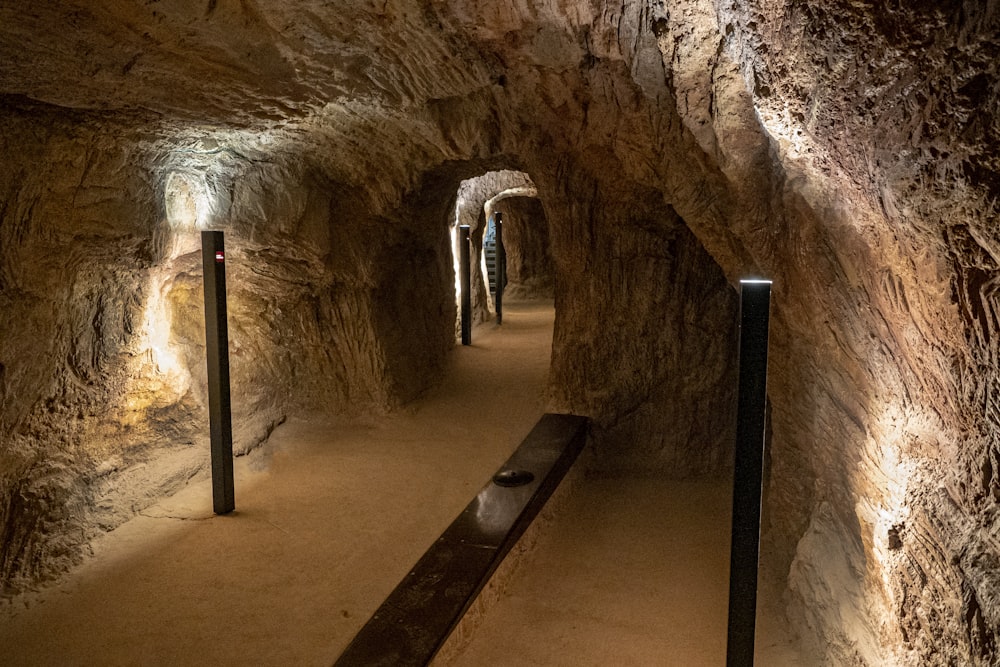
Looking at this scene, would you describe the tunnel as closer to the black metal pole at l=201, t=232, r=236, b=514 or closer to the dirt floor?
the dirt floor

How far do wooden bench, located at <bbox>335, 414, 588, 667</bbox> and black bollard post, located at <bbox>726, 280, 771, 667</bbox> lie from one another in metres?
1.44

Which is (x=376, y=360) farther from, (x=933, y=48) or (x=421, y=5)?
(x=933, y=48)

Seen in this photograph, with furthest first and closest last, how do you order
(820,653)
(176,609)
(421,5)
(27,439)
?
(27,439) → (176,609) → (421,5) → (820,653)

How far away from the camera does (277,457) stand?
6.43 meters

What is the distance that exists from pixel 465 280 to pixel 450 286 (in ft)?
2.78

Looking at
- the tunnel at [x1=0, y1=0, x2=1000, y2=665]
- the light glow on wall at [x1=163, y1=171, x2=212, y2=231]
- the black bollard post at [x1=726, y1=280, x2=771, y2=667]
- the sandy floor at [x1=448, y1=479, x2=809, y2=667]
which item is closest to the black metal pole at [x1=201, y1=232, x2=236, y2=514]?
the tunnel at [x1=0, y1=0, x2=1000, y2=665]

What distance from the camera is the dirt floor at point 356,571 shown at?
3.75 meters

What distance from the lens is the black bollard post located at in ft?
7.20

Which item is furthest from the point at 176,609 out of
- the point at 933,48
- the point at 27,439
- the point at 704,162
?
the point at 933,48

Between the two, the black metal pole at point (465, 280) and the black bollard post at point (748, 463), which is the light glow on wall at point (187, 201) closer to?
the black metal pole at point (465, 280)

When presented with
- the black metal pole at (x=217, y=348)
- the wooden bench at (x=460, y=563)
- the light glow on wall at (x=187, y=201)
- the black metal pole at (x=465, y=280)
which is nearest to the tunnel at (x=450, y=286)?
the light glow on wall at (x=187, y=201)

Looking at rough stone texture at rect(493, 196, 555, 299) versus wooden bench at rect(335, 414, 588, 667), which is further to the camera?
rough stone texture at rect(493, 196, 555, 299)

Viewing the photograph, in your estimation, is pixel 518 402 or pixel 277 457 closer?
pixel 277 457

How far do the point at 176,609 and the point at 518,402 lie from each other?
4.06 m
